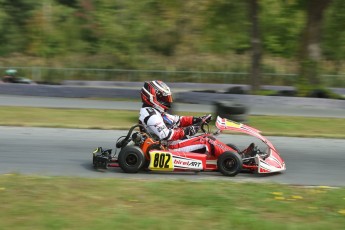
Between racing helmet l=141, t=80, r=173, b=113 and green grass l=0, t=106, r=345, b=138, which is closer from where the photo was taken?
racing helmet l=141, t=80, r=173, b=113

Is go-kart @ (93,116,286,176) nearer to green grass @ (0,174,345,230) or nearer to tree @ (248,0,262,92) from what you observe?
green grass @ (0,174,345,230)

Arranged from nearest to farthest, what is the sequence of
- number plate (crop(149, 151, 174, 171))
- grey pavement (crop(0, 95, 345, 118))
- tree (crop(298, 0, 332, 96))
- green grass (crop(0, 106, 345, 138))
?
number plate (crop(149, 151, 174, 171)) < green grass (crop(0, 106, 345, 138)) < grey pavement (crop(0, 95, 345, 118)) < tree (crop(298, 0, 332, 96))

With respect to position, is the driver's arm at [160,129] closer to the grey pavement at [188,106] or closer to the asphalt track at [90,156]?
the asphalt track at [90,156]

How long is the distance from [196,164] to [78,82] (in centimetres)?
2447

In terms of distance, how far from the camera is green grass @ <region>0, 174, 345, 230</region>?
517 cm

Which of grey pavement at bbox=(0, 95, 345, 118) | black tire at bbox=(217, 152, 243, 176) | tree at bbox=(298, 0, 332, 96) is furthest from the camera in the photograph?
tree at bbox=(298, 0, 332, 96)

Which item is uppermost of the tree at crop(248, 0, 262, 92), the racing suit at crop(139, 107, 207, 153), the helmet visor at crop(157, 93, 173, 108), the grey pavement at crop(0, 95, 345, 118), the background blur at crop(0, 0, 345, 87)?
the background blur at crop(0, 0, 345, 87)

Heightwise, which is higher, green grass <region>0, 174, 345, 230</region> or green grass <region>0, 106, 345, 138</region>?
green grass <region>0, 106, 345, 138</region>

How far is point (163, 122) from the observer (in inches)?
317

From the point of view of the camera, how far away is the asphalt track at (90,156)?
8039 millimetres

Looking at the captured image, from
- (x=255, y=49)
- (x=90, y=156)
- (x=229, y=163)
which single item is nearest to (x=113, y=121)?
(x=90, y=156)

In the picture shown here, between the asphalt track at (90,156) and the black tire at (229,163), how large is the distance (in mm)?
109

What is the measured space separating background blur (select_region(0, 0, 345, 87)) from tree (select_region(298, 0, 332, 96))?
0.44 m

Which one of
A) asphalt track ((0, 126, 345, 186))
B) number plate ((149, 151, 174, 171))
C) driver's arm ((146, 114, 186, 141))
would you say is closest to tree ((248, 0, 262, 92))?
asphalt track ((0, 126, 345, 186))
